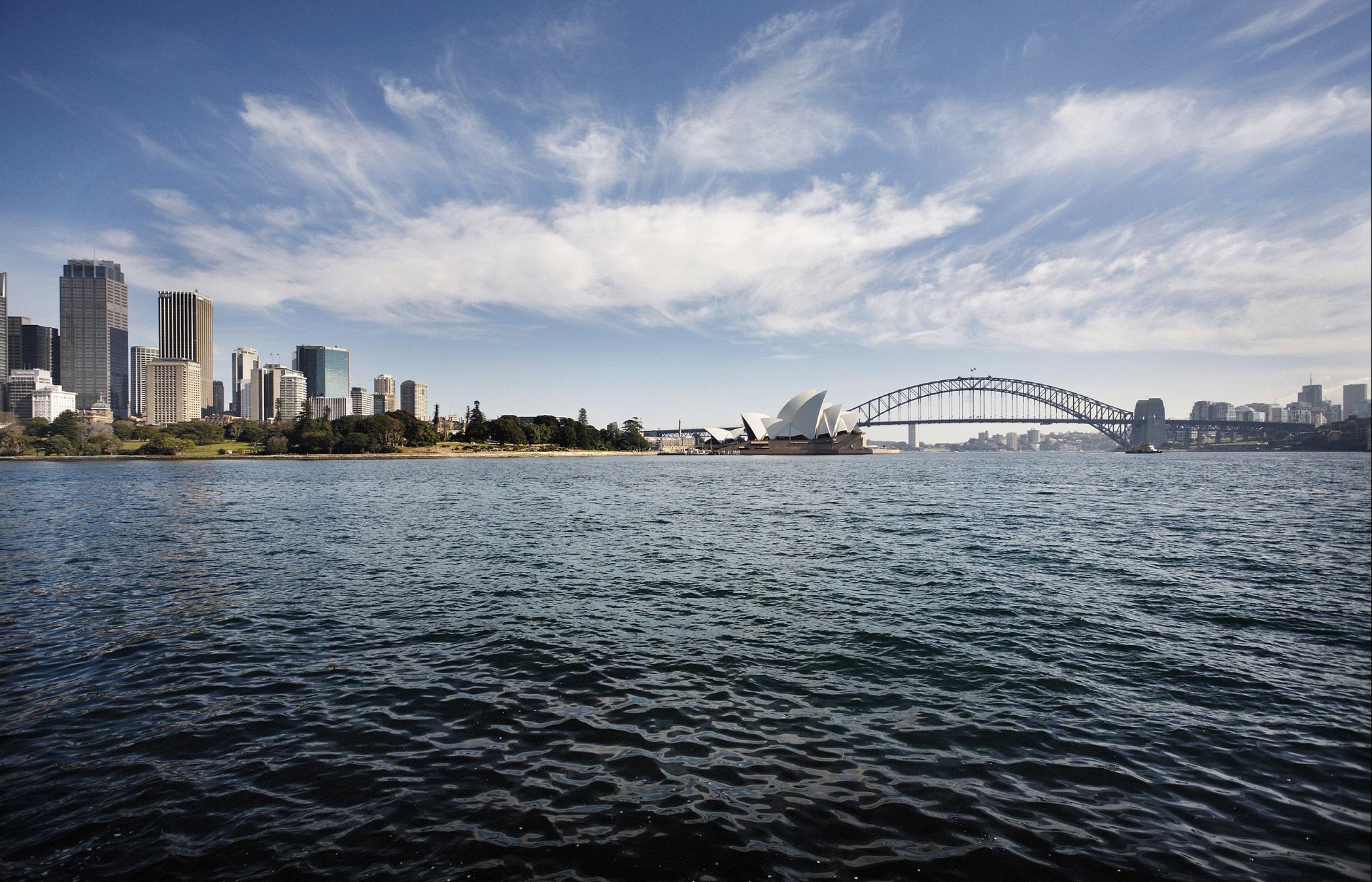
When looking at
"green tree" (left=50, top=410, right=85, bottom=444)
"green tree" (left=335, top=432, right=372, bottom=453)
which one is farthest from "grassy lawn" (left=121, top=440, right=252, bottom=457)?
"green tree" (left=335, top=432, right=372, bottom=453)

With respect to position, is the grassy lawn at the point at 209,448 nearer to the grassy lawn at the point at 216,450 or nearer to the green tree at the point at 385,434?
the grassy lawn at the point at 216,450

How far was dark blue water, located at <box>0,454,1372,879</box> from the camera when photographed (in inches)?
267

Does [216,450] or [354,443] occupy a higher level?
[354,443]

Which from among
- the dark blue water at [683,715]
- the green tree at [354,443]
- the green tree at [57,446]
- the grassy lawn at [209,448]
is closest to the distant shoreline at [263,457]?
the green tree at [354,443]

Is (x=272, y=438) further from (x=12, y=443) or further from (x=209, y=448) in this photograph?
(x=12, y=443)

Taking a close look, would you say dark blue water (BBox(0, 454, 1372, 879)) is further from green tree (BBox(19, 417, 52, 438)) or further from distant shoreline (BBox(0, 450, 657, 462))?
green tree (BBox(19, 417, 52, 438))

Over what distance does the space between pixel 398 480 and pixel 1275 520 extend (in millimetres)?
79968

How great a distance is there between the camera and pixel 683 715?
1002 cm

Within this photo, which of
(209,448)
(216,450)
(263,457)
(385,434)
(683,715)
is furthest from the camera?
(209,448)

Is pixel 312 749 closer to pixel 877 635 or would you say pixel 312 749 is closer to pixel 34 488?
pixel 877 635

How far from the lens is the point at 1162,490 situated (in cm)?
5938

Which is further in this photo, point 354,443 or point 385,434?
point 385,434

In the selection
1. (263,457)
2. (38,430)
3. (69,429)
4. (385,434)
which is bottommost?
(263,457)

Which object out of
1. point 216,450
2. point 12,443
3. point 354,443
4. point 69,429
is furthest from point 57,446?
point 354,443
